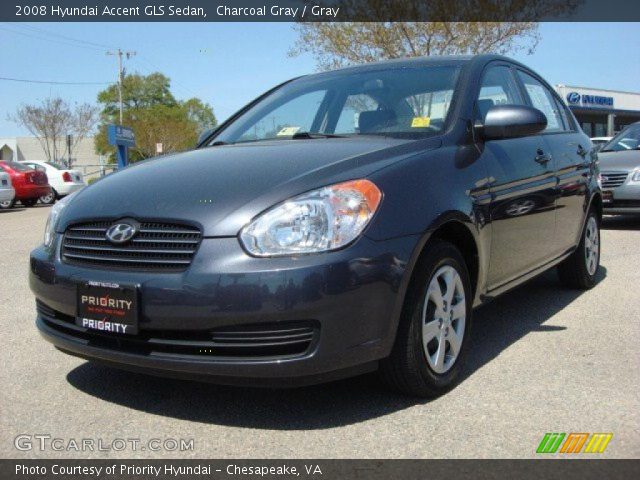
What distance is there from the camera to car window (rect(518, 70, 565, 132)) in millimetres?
4609

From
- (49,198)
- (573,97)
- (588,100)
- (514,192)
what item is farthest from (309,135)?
(588,100)

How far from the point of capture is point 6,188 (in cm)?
1556

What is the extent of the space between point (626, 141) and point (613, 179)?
4.64 feet

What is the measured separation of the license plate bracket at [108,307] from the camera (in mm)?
2602

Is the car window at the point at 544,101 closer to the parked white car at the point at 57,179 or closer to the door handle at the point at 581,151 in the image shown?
the door handle at the point at 581,151

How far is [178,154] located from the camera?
3.75 meters

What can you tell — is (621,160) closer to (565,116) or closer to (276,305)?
(565,116)

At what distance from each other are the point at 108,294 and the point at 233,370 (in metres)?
0.60

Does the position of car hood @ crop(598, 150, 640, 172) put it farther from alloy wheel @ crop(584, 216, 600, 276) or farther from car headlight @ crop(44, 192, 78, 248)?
car headlight @ crop(44, 192, 78, 248)

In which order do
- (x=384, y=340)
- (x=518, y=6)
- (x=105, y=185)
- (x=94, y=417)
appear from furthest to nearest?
(x=518, y=6) < (x=105, y=185) < (x=94, y=417) < (x=384, y=340)

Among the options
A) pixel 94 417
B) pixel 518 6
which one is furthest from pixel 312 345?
pixel 518 6

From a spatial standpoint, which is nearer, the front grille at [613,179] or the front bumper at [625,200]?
the front bumper at [625,200]

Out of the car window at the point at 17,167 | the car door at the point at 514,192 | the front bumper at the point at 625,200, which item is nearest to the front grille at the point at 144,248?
the car door at the point at 514,192
